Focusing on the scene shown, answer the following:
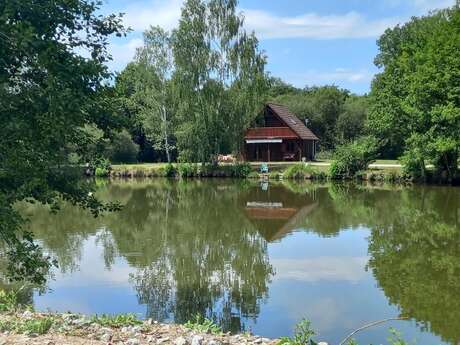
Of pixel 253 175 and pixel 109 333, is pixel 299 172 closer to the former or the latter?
pixel 253 175

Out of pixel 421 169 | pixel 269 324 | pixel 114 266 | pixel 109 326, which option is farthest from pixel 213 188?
pixel 109 326

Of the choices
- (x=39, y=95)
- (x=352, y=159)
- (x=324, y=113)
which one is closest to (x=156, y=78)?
(x=352, y=159)

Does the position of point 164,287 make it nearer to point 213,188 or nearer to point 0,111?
point 0,111

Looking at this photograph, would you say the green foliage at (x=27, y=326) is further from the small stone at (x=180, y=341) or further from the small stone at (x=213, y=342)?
the small stone at (x=213, y=342)

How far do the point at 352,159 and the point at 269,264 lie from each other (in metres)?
26.9

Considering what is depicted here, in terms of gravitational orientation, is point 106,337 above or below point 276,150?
below

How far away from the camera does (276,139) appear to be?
48.9 meters

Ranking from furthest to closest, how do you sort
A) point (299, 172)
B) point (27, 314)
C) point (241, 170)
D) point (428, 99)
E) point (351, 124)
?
point (351, 124) < point (241, 170) < point (299, 172) < point (428, 99) < point (27, 314)

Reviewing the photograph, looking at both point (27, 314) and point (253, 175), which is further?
point (253, 175)

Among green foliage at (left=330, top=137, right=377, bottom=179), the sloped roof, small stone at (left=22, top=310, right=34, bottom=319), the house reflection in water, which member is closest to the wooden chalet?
the sloped roof

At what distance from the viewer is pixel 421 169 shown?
1387 inches

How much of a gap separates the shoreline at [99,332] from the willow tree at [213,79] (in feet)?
107

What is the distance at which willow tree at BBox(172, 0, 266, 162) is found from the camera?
3897 centimetres

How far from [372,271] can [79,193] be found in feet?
24.1
